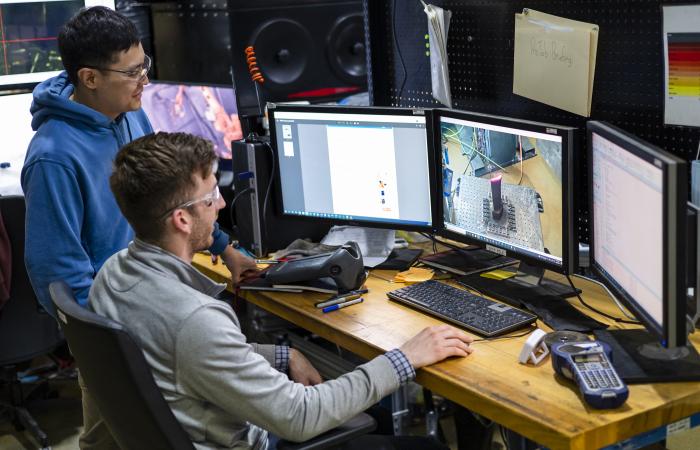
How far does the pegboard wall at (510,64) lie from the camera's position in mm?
2207

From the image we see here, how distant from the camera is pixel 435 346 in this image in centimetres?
198

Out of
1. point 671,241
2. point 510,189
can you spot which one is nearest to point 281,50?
point 510,189

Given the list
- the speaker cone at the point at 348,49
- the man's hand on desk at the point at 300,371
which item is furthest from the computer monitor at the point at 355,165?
the speaker cone at the point at 348,49

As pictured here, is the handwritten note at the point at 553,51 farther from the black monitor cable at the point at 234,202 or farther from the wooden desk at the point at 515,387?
the black monitor cable at the point at 234,202

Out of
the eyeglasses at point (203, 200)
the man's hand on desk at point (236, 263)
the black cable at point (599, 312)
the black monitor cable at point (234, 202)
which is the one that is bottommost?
the black cable at point (599, 312)

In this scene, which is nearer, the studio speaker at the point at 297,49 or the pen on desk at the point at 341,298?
the pen on desk at the point at 341,298

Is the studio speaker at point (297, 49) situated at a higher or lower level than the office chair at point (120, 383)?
higher

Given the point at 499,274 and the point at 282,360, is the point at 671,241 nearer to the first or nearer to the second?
the point at 499,274

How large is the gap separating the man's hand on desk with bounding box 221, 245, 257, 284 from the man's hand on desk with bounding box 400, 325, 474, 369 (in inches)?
29.0

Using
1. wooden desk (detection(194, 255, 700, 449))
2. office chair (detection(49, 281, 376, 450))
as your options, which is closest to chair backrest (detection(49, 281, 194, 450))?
office chair (detection(49, 281, 376, 450))

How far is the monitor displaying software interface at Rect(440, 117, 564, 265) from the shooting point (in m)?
2.21

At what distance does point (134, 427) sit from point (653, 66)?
56.1 inches

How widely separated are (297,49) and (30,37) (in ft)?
4.07

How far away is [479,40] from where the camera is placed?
2699 mm
